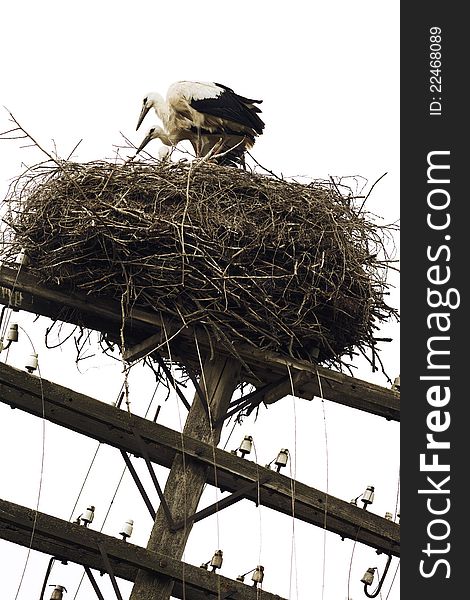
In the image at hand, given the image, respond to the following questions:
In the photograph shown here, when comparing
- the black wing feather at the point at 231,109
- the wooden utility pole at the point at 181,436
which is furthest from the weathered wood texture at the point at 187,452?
the black wing feather at the point at 231,109

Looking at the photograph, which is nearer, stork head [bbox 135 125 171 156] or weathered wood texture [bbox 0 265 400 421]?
weathered wood texture [bbox 0 265 400 421]

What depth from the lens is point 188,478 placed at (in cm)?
488

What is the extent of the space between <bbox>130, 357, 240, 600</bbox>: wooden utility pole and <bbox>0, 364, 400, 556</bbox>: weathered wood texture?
0.31 ft

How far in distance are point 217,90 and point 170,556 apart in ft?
10.1

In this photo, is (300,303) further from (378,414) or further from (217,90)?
(217,90)

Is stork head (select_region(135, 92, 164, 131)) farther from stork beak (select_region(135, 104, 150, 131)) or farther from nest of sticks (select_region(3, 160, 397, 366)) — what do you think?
nest of sticks (select_region(3, 160, 397, 366))

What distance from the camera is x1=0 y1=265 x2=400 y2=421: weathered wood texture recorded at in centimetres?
500

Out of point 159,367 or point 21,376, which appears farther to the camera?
point 159,367

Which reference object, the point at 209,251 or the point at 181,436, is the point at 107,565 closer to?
the point at 181,436

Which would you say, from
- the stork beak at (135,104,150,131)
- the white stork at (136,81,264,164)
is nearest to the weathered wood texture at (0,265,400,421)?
the white stork at (136,81,264,164)

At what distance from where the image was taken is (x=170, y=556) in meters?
4.63

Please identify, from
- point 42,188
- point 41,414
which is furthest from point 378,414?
point 42,188

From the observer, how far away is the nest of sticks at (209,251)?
4.88 metres

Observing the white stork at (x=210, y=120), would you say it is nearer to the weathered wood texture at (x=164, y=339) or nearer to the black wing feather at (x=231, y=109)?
the black wing feather at (x=231, y=109)
